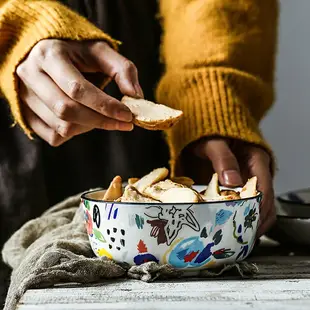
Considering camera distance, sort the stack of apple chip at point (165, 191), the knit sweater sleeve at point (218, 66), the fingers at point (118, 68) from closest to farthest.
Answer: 1. the stack of apple chip at point (165, 191)
2. the fingers at point (118, 68)
3. the knit sweater sleeve at point (218, 66)

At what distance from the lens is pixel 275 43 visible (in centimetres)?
88

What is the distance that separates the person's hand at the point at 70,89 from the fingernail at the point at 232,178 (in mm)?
119

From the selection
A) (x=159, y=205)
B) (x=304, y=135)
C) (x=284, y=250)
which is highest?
(x=159, y=205)

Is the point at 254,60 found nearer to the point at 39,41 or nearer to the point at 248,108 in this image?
the point at 248,108

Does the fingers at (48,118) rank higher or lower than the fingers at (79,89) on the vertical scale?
lower

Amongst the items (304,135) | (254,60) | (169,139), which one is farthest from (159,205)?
(304,135)

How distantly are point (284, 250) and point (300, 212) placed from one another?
4 centimetres

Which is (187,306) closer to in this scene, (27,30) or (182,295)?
(182,295)

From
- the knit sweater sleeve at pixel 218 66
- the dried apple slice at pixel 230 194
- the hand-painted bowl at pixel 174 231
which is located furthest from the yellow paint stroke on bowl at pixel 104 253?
the knit sweater sleeve at pixel 218 66

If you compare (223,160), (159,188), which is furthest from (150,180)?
(223,160)

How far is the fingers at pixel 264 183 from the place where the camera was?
1.97 feet

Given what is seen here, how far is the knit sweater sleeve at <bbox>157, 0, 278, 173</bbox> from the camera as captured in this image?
715 mm

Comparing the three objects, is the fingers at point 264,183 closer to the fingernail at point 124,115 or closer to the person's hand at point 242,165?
the person's hand at point 242,165

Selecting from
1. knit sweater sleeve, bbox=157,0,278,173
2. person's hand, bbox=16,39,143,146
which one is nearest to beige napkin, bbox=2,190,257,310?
person's hand, bbox=16,39,143,146
